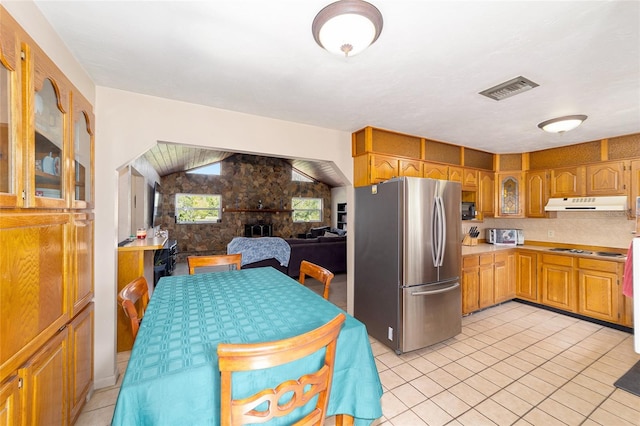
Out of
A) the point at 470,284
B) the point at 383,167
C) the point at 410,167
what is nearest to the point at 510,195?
the point at 470,284

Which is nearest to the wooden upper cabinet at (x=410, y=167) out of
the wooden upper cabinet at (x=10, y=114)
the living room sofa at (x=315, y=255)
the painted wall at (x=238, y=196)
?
the living room sofa at (x=315, y=255)

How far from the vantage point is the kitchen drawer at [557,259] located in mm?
3354

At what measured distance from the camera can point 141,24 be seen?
4.43 feet

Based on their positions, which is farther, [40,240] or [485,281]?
[485,281]

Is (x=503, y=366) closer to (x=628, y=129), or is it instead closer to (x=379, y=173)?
(x=379, y=173)

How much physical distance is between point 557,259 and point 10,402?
5022 mm

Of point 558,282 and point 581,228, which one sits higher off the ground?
point 581,228

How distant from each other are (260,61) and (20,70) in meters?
1.12

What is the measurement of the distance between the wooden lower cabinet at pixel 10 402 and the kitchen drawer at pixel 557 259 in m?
5.00

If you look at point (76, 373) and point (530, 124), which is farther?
point (530, 124)

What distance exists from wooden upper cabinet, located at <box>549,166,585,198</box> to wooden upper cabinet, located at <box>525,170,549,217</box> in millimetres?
83

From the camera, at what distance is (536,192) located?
3938mm

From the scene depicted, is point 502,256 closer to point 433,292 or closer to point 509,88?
point 433,292

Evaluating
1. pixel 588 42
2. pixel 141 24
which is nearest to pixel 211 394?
pixel 141 24
